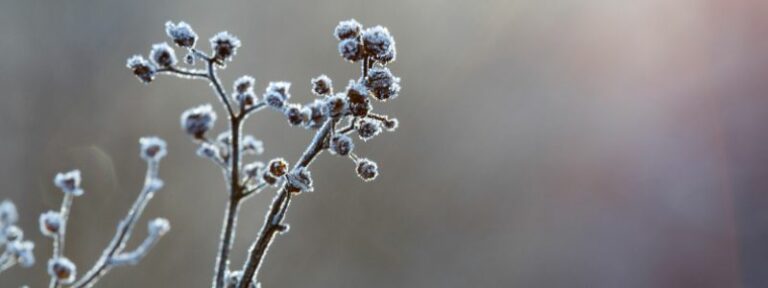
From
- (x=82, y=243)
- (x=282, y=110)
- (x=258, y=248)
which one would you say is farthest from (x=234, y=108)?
(x=82, y=243)

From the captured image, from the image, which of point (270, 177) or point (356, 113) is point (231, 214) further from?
point (356, 113)

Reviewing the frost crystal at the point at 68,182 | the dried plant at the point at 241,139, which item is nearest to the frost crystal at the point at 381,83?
the dried plant at the point at 241,139

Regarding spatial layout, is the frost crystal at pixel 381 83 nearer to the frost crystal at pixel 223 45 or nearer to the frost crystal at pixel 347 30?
the frost crystal at pixel 347 30

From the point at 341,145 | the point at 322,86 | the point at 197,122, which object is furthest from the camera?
the point at 322,86

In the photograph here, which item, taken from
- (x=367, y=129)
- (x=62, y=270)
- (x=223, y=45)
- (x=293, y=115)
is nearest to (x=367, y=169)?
(x=367, y=129)

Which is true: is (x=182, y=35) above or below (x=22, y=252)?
above

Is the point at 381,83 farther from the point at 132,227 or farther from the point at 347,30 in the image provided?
the point at 132,227

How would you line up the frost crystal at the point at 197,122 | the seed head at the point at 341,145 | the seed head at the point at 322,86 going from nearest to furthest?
the frost crystal at the point at 197,122, the seed head at the point at 341,145, the seed head at the point at 322,86
